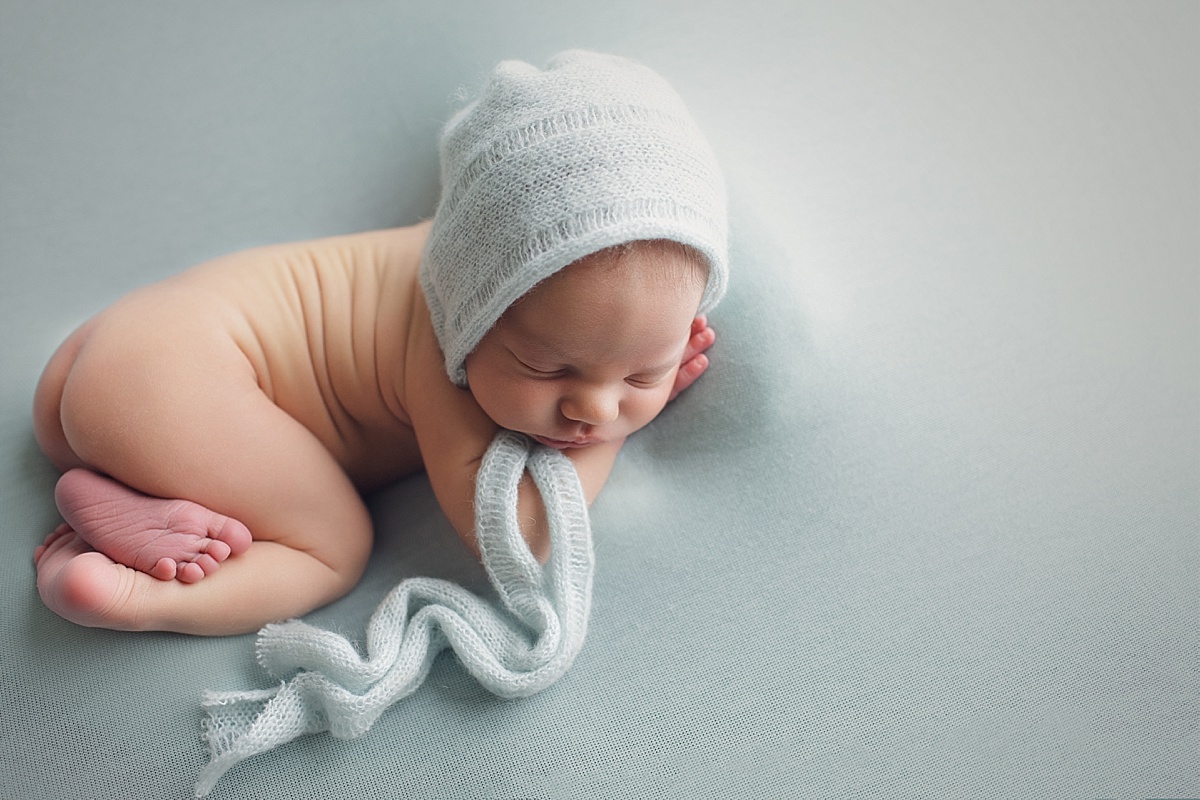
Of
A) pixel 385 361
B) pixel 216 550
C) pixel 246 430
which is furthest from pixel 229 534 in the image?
pixel 385 361

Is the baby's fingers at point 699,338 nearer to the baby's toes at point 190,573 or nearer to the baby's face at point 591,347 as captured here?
the baby's face at point 591,347

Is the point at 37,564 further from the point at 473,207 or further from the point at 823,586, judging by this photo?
the point at 823,586

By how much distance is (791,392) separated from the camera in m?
1.22

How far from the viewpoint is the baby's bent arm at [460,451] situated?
1.16 m

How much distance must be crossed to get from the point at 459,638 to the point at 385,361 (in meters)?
0.42

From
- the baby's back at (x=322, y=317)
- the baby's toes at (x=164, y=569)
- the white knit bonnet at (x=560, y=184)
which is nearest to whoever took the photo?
the white knit bonnet at (x=560, y=184)

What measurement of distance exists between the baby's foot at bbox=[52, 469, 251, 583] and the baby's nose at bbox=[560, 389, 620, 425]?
480mm

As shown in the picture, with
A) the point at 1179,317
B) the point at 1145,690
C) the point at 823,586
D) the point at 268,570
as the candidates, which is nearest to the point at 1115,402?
the point at 1179,317

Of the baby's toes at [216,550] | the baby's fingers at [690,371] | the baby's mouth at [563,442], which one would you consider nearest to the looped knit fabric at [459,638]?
the baby's mouth at [563,442]

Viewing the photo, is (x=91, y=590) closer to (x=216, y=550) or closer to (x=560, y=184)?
(x=216, y=550)

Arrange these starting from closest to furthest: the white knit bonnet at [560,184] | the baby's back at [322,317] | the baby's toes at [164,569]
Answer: the white knit bonnet at [560,184] → the baby's toes at [164,569] → the baby's back at [322,317]

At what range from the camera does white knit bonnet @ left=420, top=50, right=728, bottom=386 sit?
931 millimetres

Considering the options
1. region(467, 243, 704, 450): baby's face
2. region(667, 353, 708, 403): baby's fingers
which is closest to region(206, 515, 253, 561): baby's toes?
region(467, 243, 704, 450): baby's face

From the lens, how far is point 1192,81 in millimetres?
1339
